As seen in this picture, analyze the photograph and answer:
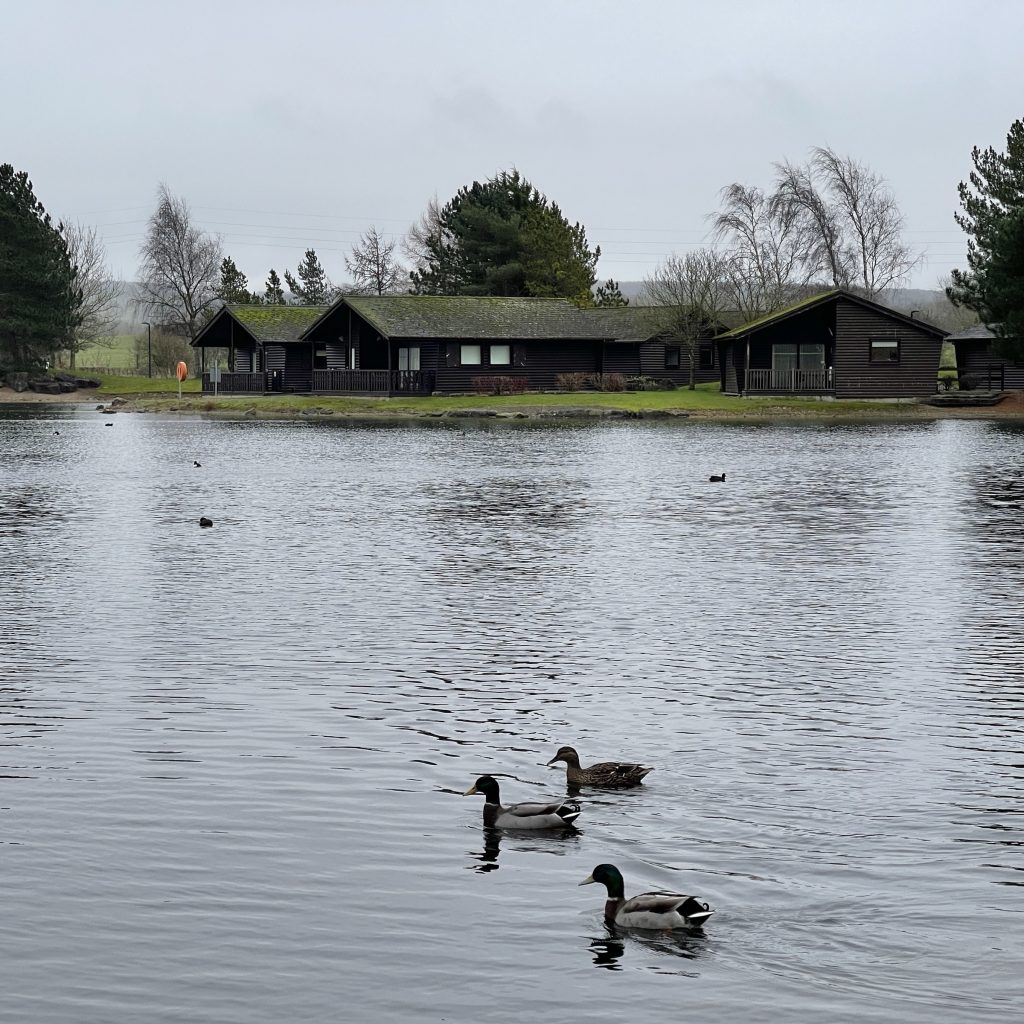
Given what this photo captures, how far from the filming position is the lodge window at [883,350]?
95375mm

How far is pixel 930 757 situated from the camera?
15.5m

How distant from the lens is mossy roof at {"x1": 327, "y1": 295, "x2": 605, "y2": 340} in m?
A: 103

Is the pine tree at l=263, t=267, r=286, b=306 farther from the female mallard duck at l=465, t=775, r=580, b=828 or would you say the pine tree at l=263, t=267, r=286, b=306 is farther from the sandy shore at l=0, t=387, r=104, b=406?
the female mallard duck at l=465, t=775, r=580, b=828

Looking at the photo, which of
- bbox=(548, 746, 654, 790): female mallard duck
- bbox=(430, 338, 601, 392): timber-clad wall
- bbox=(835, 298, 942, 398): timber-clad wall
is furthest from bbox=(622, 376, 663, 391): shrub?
bbox=(548, 746, 654, 790): female mallard duck

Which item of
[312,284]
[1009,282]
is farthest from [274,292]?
[1009,282]

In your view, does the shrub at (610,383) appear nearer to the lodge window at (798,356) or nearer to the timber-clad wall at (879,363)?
the lodge window at (798,356)

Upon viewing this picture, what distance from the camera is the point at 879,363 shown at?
95750mm

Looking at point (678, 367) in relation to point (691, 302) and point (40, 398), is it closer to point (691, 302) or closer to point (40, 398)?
point (691, 302)

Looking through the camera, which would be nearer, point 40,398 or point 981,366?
point 981,366

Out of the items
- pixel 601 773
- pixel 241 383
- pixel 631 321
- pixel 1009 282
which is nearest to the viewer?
pixel 601 773

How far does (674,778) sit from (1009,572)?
16.4m

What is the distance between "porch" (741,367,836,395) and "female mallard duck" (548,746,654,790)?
281 ft

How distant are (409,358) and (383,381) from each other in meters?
3.43

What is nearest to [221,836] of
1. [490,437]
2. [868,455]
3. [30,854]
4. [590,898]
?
[30,854]
